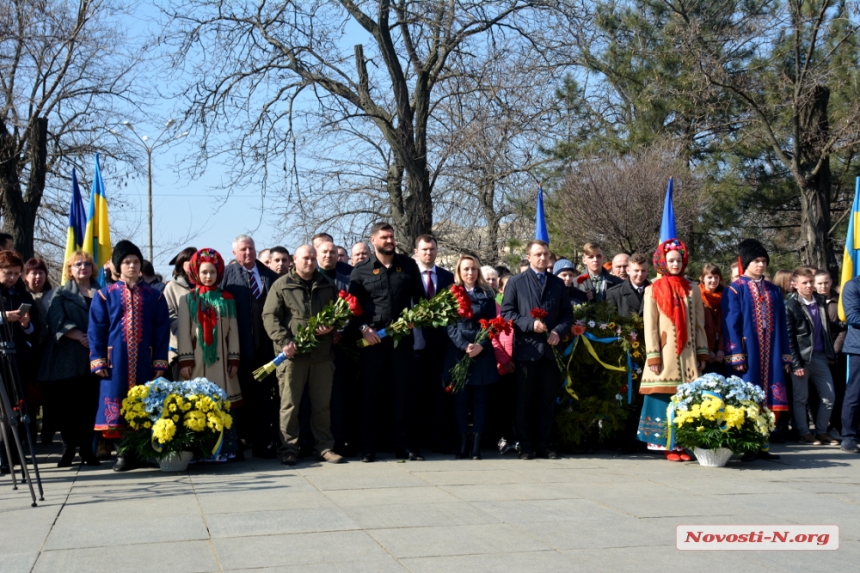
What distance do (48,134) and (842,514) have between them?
17131 mm

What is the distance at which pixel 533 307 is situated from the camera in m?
8.70

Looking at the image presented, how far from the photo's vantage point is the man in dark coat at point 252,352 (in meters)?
8.76

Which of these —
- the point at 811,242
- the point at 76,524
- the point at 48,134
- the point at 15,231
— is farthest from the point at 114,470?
the point at 811,242

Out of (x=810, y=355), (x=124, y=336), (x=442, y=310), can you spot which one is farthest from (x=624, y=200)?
(x=124, y=336)

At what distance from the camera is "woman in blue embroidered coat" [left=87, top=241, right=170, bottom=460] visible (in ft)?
26.3

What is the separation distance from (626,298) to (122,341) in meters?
4.88

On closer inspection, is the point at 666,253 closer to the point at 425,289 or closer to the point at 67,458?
the point at 425,289

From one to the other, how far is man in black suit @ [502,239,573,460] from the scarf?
2.60 m

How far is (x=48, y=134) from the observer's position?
750 inches

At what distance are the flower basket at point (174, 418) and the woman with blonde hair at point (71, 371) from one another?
71 centimetres

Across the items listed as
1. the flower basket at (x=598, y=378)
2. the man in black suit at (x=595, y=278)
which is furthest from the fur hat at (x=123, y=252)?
the man in black suit at (x=595, y=278)

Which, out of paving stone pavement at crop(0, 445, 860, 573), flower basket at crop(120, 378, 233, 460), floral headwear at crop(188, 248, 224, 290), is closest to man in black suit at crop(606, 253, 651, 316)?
paving stone pavement at crop(0, 445, 860, 573)

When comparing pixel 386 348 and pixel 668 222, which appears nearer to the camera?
pixel 386 348

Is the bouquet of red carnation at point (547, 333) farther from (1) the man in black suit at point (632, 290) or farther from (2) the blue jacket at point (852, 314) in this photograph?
(2) the blue jacket at point (852, 314)
